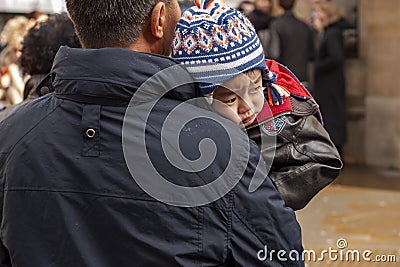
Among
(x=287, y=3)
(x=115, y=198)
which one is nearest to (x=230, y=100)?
(x=115, y=198)

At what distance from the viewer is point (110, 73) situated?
196 centimetres

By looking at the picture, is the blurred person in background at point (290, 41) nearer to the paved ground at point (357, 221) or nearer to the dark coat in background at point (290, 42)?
the dark coat in background at point (290, 42)

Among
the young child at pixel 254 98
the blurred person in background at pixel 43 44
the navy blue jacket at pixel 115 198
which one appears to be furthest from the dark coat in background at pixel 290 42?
the navy blue jacket at pixel 115 198

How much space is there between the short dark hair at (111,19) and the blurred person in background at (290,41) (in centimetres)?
842

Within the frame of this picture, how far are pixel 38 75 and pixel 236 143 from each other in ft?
6.99

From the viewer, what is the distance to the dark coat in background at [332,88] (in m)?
11.0

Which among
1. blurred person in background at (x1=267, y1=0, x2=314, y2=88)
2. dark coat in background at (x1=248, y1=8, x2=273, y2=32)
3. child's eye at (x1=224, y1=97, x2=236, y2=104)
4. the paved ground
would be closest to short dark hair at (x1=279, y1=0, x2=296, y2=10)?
blurred person in background at (x1=267, y1=0, x2=314, y2=88)

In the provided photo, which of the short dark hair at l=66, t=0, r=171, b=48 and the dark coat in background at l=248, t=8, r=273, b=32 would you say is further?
the dark coat in background at l=248, t=8, r=273, b=32

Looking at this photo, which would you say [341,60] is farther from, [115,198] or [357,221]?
[115,198]

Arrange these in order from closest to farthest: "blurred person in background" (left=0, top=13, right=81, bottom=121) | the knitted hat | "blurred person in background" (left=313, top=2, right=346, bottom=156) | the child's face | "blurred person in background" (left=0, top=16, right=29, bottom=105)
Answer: the knitted hat → the child's face → "blurred person in background" (left=0, top=13, right=81, bottom=121) → "blurred person in background" (left=0, top=16, right=29, bottom=105) → "blurred person in background" (left=313, top=2, right=346, bottom=156)

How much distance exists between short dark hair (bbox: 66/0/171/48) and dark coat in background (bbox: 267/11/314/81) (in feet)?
27.5

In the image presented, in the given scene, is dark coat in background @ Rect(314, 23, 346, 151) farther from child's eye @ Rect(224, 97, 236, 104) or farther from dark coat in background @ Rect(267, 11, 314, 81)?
child's eye @ Rect(224, 97, 236, 104)

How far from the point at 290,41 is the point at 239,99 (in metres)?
8.27

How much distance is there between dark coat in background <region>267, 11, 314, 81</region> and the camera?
10469mm
